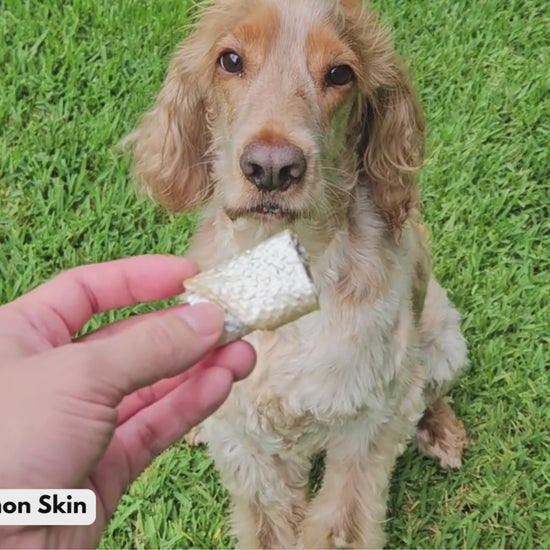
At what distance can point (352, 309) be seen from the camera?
272 centimetres

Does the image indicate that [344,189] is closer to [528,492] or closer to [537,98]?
[528,492]

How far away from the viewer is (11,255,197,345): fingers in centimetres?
212

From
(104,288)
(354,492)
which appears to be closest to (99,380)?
(104,288)

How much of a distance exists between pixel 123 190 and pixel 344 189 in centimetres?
162

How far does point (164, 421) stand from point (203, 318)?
403 millimetres

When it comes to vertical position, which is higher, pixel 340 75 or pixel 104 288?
pixel 340 75

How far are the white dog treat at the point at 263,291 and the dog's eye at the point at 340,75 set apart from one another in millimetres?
703

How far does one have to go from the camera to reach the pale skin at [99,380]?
1.67m

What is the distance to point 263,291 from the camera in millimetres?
1967

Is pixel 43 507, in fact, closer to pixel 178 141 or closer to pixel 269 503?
pixel 178 141

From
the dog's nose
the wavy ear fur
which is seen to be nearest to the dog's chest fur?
the wavy ear fur

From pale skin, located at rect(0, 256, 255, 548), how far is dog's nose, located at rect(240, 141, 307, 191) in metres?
0.31

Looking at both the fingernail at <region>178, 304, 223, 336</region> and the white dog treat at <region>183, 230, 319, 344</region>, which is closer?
the fingernail at <region>178, 304, 223, 336</region>

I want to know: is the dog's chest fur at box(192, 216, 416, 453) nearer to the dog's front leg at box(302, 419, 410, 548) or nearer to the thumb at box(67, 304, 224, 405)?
the dog's front leg at box(302, 419, 410, 548)
